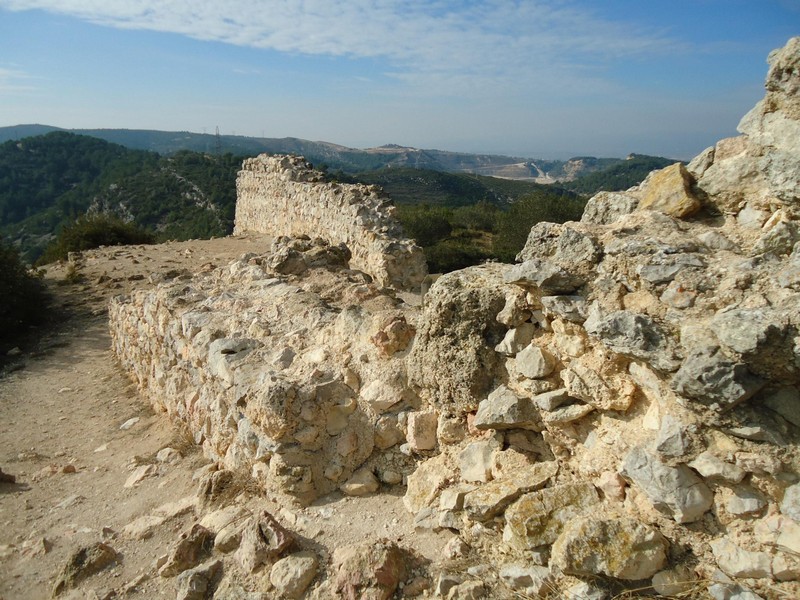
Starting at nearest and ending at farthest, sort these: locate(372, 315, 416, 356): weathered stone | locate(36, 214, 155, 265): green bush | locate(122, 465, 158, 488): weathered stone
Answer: locate(372, 315, 416, 356): weathered stone → locate(122, 465, 158, 488): weathered stone → locate(36, 214, 155, 265): green bush

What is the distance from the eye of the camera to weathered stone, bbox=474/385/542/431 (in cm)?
298

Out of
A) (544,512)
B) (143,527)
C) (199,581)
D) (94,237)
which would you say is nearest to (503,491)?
(544,512)

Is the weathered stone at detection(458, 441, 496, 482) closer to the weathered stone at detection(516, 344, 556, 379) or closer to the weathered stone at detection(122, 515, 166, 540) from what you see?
the weathered stone at detection(516, 344, 556, 379)

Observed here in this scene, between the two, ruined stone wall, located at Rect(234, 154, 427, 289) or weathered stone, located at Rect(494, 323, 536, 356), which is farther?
ruined stone wall, located at Rect(234, 154, 427, 289)

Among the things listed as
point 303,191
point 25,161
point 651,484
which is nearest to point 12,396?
point 303,191

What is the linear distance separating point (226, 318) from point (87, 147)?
93526 mm

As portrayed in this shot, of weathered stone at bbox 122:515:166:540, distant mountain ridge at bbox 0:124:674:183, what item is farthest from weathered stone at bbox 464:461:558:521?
distant mountain ridge at bbox 0:124:674:183

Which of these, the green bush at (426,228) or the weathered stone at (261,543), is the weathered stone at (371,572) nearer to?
the weathered stone at (261,543)

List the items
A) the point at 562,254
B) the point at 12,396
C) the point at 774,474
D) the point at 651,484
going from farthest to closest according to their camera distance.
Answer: the point at 12,396, the point at 562,254, the point at 651,484, the point at 774,474

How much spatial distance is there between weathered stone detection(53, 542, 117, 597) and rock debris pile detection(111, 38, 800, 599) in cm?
100

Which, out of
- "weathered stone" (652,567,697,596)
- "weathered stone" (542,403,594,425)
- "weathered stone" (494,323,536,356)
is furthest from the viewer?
"weathered stone" (494,323,536,356)

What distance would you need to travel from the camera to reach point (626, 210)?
3.58 meters

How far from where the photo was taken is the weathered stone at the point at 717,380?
2117 millimetres

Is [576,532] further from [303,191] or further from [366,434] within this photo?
[303,191]
